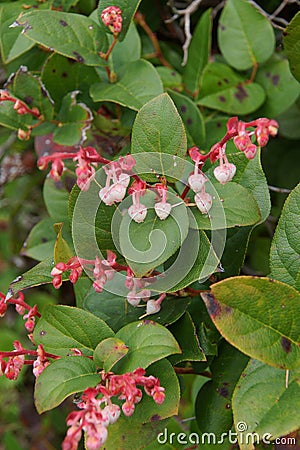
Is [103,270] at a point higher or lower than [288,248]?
lower

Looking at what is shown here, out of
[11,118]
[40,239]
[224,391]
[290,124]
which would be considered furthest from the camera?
[290,124]

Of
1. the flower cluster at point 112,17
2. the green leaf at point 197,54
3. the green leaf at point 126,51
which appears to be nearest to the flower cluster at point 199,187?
the flower cluster at point 112,17

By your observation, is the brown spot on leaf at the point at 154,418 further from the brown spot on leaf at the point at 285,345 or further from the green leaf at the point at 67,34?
the green leaf at the point at 67,34

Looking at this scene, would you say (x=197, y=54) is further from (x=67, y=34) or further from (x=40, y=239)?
(x=40, y=239)

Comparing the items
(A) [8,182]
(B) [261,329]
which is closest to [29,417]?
(A) [8,182]

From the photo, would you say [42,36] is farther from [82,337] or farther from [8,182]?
[8,182]

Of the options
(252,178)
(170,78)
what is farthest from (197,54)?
(252,178)

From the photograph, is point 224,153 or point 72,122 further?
point 72,122

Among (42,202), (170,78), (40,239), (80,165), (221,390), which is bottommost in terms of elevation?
(42,202)
